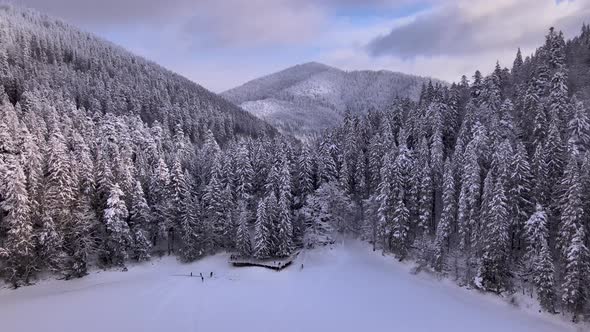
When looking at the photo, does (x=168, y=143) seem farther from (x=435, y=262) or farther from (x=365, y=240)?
(x=435, y=262)

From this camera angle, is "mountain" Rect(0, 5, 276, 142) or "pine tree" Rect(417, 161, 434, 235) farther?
"mountain" Rect(0, 5, 276, 142)

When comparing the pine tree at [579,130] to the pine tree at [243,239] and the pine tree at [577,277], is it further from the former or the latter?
the pine tree at [243,239]

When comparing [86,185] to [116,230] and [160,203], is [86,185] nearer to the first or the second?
[116,230]

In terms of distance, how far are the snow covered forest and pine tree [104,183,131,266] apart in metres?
0.20

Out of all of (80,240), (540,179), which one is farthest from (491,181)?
(80,240)

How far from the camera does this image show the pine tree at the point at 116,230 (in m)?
59.7

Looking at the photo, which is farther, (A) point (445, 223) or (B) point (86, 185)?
(B) point (86, 185)

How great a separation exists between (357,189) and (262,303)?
31.8m

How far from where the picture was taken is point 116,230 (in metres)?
59.4

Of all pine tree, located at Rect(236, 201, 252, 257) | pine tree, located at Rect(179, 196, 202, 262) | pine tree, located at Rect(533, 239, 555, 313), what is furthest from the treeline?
pine tree, located at Rect(179, 196, 202, 262)

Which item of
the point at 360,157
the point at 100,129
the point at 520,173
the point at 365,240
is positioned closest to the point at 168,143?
the point at 100,129

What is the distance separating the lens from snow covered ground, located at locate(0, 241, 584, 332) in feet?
141

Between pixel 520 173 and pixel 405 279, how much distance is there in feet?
64.1

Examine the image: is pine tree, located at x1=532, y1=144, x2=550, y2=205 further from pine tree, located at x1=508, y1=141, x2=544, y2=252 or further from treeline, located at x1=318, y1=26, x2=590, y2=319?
pine tree, located at x1=508, y1=141, x2=544, y2=252
